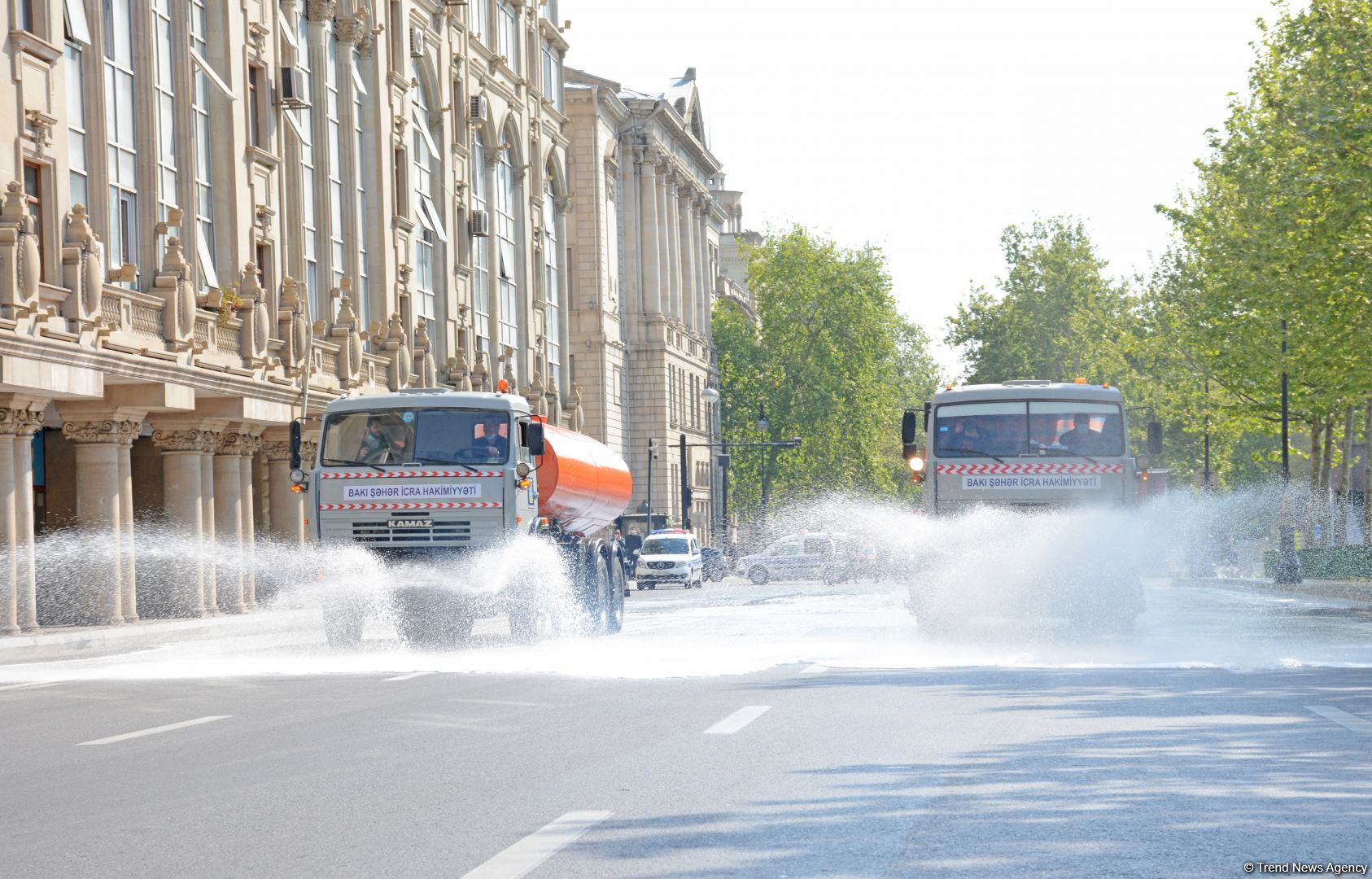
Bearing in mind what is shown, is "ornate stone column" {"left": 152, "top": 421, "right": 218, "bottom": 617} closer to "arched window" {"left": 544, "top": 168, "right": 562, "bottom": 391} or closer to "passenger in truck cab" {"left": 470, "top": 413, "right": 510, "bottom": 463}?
"passenger in truck cab" {"left": 470, "top": 413, "right": 510, "bottom": 463}

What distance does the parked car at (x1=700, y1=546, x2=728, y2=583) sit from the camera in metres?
74.9

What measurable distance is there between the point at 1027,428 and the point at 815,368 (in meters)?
82.0

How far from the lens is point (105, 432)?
34.5 meters

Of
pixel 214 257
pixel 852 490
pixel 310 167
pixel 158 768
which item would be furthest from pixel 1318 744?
pixel 852 490

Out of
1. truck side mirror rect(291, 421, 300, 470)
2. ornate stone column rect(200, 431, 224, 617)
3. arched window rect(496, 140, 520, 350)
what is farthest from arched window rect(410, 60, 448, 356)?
truck side mirror rect(291, 421, 300, 470)

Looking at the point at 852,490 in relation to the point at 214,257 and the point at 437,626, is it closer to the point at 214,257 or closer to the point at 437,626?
the point at 214,257

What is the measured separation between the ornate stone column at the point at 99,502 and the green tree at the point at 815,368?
238 feet

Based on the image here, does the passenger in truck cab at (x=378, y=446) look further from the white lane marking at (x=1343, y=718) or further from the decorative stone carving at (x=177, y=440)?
the decorative stone carving at (x=177, y=440)

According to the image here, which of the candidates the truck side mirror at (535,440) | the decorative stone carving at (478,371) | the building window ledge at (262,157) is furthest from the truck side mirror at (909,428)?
the decorative stone carving at (478,371)

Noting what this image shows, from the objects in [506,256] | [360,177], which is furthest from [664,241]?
[360,177]

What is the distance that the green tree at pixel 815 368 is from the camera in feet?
347

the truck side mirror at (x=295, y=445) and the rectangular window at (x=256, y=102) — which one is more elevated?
the rectangular window at (x=256, y=102)

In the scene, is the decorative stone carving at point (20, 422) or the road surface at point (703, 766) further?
the decorative stone carving at point (20, 422)

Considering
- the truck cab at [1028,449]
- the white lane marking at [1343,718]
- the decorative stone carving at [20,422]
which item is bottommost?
the white lane marking at [1343,718]
